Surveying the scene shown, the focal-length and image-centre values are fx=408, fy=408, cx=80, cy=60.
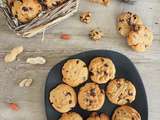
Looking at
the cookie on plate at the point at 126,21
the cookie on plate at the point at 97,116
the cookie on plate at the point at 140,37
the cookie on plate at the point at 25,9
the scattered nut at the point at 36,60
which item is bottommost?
the cookie on plate at the point at 97,116

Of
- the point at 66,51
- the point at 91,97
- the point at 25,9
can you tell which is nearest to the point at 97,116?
the point at 91,97

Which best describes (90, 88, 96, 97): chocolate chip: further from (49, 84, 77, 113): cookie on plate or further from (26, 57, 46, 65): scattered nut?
(26, 57, 46, 65): scattered nut

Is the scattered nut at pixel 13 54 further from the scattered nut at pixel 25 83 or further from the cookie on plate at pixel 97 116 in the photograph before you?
the cookie on plate at pixel 97 116

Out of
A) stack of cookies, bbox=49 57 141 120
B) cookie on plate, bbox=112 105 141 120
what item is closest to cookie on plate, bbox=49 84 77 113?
stack of cookies, bbox=49 57 141 120

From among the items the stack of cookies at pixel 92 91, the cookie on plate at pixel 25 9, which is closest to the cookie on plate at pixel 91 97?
the stack of cookies at pixel 92 91

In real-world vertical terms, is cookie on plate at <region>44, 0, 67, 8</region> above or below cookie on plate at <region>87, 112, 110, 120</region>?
above

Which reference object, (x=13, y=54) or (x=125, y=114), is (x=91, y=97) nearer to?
(x=125, y=114)
